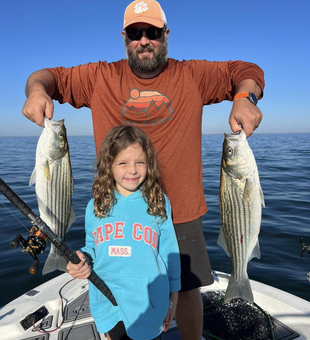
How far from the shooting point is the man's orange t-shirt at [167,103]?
106 inches

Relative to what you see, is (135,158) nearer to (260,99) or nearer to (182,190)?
(182,190)

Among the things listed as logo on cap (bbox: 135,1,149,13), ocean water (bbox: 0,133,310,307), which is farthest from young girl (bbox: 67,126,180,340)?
logo on cap (bbox: 135,1,149,13)

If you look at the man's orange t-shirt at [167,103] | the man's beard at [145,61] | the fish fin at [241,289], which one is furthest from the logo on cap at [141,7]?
the fish fin at [241,289]

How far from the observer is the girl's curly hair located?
2.35 meters

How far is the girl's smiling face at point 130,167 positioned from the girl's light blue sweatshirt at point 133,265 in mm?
108

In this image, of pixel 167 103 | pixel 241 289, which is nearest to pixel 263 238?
pixel 241 289

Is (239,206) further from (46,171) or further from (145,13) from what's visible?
(145,13)

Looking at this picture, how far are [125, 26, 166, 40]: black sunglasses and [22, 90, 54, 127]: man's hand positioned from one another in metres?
1.07

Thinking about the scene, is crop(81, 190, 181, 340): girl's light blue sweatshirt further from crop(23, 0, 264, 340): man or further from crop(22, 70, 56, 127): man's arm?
crop(22, 70, 56, 127): man's arm

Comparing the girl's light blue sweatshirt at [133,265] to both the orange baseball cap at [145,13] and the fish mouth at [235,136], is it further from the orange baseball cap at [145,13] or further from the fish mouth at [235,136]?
the orange baseball cap at [145,13]

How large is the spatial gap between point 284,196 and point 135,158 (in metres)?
8.50

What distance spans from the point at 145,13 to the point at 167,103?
829 millimetres

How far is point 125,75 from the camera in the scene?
279 centimetres

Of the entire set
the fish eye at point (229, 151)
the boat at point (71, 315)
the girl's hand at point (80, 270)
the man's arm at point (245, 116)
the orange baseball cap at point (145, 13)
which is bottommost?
the boat at point (71, 315)
